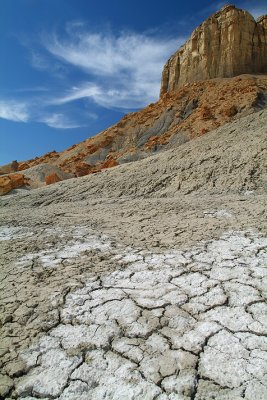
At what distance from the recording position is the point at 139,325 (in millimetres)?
1748

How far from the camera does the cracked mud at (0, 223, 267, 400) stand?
4.42ft

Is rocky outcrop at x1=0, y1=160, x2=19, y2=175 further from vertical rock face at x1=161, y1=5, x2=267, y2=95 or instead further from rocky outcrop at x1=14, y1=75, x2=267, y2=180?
vertical rock face at x1=161, y1=5, x2=267, y2=95

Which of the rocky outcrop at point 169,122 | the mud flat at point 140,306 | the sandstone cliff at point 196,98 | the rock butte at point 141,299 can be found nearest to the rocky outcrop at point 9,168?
the sandstone cliff at point 196,98

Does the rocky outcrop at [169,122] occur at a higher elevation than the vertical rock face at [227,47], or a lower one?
lower

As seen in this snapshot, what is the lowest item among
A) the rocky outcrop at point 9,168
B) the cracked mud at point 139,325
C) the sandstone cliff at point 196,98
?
the cracked mud at point 139,325

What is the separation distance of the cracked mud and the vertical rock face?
2936cm

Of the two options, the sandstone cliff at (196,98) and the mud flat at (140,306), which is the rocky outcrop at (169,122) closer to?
the sandstone cliff at (196,98)

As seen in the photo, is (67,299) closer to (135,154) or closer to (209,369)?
(209,369)

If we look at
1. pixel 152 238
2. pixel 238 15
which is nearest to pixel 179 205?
pixel 152 238

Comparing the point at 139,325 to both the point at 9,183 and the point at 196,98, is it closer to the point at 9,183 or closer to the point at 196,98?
the point at 9,183

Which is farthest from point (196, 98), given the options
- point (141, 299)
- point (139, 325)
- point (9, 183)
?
point (139, 325)

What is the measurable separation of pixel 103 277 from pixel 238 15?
112 ft

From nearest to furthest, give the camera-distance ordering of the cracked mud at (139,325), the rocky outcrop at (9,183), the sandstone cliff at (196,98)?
1. the cracked mud at (139,325)
2. the rocky outcrop at (9,183)
3. the sandstone cliff at (196,98)

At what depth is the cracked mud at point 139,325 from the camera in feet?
4.42
